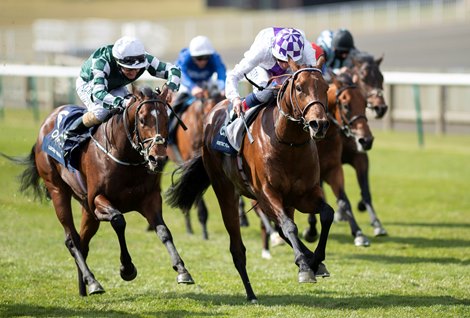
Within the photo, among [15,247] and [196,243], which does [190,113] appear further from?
[15,247]

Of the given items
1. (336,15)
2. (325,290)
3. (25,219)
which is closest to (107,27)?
(336,15)

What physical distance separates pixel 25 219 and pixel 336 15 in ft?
90.2

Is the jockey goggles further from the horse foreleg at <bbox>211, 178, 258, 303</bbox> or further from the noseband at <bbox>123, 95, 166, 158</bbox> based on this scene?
the horse foreleg at <bbox>211, 178, 258, 303</bbox>

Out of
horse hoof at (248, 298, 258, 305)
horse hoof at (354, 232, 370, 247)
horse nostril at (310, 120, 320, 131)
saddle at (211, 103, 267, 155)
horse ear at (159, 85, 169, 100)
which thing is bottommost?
horse hoof at (354, 232, 370, 247)

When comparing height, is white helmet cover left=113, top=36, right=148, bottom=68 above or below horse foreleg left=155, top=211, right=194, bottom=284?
above

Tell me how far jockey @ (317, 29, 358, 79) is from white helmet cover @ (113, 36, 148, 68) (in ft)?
10.3

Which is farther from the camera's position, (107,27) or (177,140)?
(107,27)

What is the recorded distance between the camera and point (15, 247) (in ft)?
33.1

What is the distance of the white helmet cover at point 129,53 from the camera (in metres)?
7.30

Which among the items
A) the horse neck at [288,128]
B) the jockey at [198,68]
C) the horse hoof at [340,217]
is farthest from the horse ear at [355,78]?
the horse neck at [288,128]

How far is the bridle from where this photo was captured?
9438 millimetres

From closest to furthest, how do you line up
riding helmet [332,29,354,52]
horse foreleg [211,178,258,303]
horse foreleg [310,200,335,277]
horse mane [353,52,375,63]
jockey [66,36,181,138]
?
horse foreleg [310,200,335,277]
jockey [66,36,181,138]
horse foreleg [211,178,258,303]
horse mane [353,52,375,63]
riding helmet [332,29,354,52]

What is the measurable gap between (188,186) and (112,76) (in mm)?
1134

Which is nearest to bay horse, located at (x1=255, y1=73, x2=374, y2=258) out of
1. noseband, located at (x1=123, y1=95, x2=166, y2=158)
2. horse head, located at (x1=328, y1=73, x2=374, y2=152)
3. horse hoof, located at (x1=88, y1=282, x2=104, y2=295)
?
horse head, located at (x1=328, y1=73, x2=374, y2=152)
